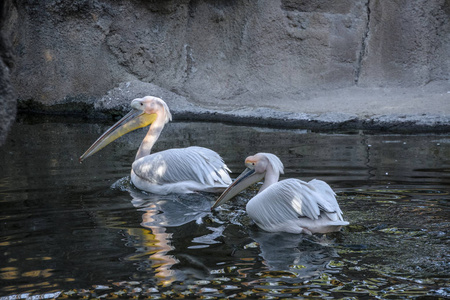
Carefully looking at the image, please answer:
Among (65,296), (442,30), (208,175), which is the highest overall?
(442,30)

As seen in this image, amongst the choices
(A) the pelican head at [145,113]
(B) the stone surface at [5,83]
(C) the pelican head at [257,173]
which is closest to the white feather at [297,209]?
(C) the pelican head at [257,173]

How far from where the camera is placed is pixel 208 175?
4.71 metres

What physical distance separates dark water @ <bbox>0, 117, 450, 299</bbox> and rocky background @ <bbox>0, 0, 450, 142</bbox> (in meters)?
3.93

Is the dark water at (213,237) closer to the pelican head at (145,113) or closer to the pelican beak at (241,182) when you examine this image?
the pelican beak at (241,182)

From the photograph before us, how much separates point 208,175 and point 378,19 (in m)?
6.67

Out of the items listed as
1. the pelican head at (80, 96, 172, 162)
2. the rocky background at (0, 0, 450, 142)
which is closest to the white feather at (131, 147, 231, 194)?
the pelican head at (80, 96, 172, 162)

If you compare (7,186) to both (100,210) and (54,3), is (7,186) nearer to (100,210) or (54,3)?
(100,210)

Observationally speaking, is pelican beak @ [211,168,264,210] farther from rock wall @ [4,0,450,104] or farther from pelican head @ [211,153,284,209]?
rock wall @ [4,0,450,104]

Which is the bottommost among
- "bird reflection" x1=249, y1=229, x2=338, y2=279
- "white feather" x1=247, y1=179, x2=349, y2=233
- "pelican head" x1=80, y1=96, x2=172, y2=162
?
"bird reflection" x1=249, y1=229, x2=338, y2=279

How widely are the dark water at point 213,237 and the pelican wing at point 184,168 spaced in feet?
0.54

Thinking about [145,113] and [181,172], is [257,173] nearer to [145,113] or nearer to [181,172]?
[181,172]

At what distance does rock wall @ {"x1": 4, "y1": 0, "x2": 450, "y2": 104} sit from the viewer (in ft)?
32.7

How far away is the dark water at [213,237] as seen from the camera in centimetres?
278

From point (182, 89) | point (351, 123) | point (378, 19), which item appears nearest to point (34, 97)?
point (182, 89)
